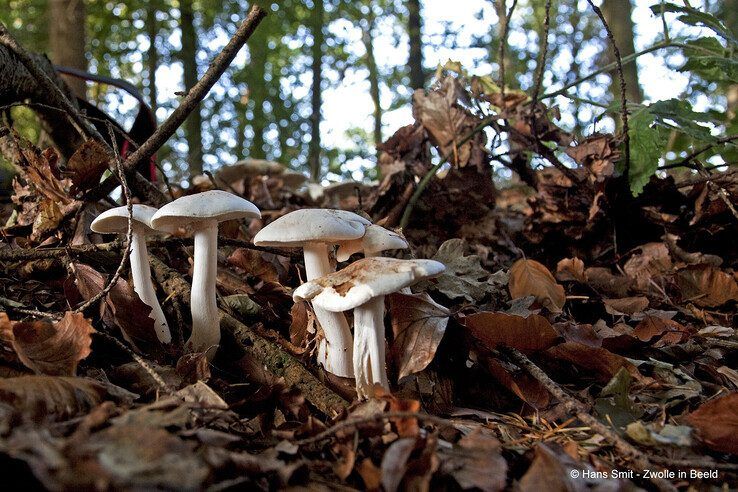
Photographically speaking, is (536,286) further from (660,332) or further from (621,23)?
(621,23)

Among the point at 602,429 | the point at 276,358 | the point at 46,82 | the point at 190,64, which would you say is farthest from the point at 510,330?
the point at 190,64

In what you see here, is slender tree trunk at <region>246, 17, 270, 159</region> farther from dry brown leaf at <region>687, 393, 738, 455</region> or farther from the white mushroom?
dry brown leaf at <region>687, 393, 738, 455</region>

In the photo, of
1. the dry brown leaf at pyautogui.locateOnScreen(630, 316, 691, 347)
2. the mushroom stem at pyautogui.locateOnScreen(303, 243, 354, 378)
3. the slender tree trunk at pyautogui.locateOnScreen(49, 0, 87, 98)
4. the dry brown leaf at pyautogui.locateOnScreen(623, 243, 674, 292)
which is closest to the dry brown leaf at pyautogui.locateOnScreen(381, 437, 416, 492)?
the mushroom stem at pyautogui.locateOnScreen(303, 243, 354, 378)

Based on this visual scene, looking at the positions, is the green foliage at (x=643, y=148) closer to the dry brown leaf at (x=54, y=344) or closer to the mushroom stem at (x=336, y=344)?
the mushroom stem at (x=336, y=344)

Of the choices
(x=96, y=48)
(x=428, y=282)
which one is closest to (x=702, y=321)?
(x=428, y=282)

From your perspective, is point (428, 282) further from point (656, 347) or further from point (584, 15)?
point (584, 15)

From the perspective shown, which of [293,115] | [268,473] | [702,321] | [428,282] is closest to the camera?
[268,473]

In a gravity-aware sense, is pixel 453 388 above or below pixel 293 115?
below
